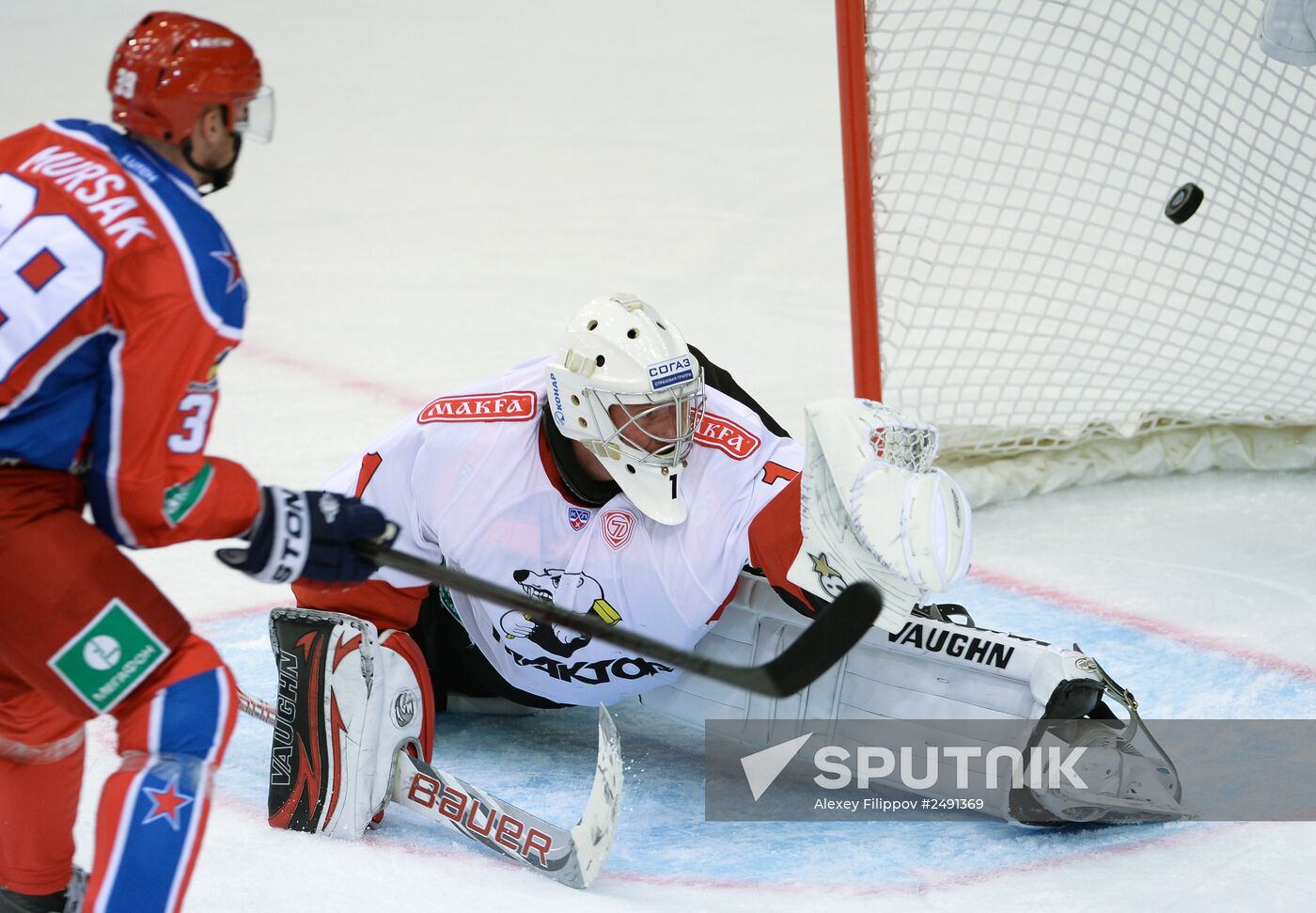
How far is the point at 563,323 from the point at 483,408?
8.94 ft

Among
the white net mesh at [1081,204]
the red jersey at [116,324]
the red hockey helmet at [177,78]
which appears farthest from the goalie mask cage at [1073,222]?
the red jersey at [116,324]

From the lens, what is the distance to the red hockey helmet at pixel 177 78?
6.44 ft

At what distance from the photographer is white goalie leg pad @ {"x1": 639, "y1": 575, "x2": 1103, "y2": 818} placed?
2.65 metres

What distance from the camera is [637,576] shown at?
9.13ft

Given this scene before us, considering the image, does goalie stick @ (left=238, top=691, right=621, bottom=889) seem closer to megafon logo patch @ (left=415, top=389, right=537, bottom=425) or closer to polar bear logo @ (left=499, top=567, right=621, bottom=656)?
polar bear logo @ (left=499, top=567, right=621, bottom=656)

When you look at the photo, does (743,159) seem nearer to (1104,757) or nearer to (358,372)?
(358,372)

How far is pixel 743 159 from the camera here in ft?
23.4

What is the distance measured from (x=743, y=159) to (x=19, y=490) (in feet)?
18.0

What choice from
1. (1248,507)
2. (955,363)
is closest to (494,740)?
(955,363)

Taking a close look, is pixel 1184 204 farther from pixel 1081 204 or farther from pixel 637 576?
pixel 637 576

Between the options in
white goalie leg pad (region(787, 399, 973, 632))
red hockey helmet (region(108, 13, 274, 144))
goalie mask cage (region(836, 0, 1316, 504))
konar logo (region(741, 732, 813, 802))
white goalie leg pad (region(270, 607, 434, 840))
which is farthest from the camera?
goalie mask cage (region(836, 0, 1316, 504))

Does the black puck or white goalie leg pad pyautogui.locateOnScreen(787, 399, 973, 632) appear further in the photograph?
the black puck
